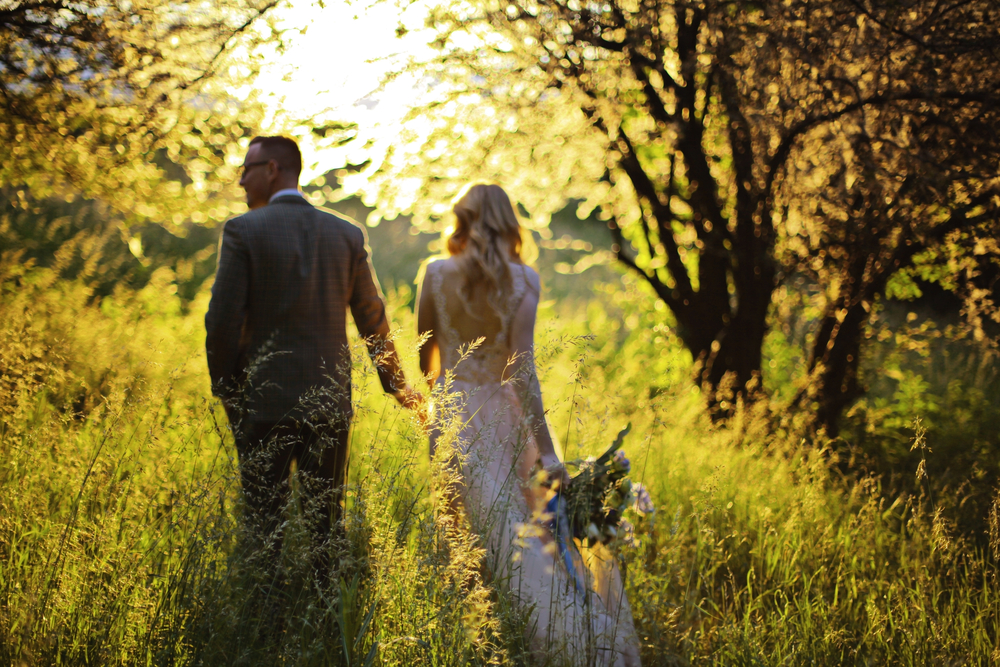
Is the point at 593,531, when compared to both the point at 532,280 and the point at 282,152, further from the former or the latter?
the point at 282,152

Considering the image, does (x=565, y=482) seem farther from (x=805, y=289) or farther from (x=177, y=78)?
(x=805, y=289)

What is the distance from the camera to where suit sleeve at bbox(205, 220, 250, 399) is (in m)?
2.52

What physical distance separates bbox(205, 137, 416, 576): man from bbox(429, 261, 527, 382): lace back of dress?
39 centimetres

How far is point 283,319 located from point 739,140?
11.3 feet

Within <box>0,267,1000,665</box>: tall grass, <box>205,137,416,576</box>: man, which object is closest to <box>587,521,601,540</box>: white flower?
<box>0,267,1000,665</box>: tall grass

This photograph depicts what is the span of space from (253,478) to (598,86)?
3365mm

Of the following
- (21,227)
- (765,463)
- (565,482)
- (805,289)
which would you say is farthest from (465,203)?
(21,227)

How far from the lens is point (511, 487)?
2.25 m

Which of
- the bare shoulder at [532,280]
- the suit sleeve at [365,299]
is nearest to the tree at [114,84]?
the suit sleeve at [365,299]

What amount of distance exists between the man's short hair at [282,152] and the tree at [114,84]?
21.7 inches

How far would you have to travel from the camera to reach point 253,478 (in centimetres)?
244

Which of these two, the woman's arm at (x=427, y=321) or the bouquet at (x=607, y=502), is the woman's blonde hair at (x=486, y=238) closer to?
the woman's arm at (x=427, y=321)

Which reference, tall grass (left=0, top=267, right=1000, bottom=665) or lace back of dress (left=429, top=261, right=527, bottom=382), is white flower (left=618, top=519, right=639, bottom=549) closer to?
tall grass (left=0, top=267, right=1000, bottom=665)

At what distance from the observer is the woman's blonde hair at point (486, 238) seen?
3012mm
